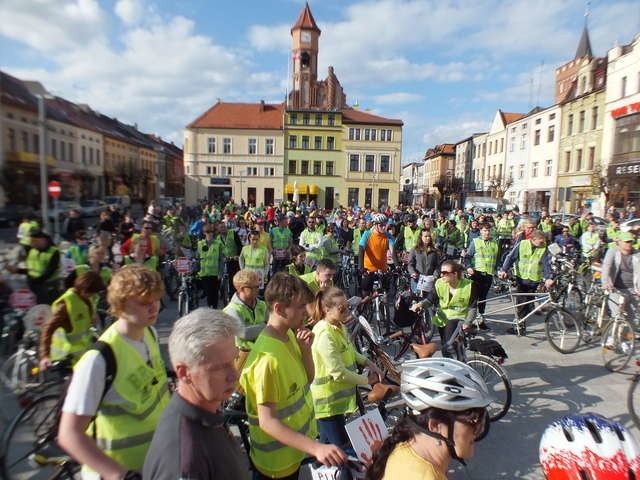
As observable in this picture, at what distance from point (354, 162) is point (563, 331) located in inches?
1793

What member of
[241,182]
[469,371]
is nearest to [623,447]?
[469,371]

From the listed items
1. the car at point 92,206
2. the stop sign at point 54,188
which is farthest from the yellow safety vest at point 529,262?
the car at point 92,206

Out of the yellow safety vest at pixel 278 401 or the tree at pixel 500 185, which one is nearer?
the yellow safety vest at pixel 278 401

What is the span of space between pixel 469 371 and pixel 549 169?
42.0 meters

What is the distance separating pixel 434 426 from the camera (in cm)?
169

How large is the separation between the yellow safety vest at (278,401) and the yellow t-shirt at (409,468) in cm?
84

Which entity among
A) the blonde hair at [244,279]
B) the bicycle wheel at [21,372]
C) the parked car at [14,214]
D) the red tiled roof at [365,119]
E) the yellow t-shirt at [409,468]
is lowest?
the bicycle wheel at [21,372]

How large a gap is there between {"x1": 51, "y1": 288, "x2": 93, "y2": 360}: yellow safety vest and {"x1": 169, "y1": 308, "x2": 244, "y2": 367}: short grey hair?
108 inches

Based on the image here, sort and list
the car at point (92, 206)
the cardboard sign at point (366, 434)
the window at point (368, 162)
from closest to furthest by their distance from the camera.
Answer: the cardboard sign at point (366, 434) → the car at point (92, 206) → the window at point (368, 162)

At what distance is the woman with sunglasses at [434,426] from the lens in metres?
1.47

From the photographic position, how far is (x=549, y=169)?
3778cm

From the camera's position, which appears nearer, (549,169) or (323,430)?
(323,430)

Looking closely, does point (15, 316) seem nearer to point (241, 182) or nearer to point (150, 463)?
point (150, 463)

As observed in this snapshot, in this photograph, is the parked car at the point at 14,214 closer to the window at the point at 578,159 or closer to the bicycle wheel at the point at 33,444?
the bicycle wheel at the point at 33,444
